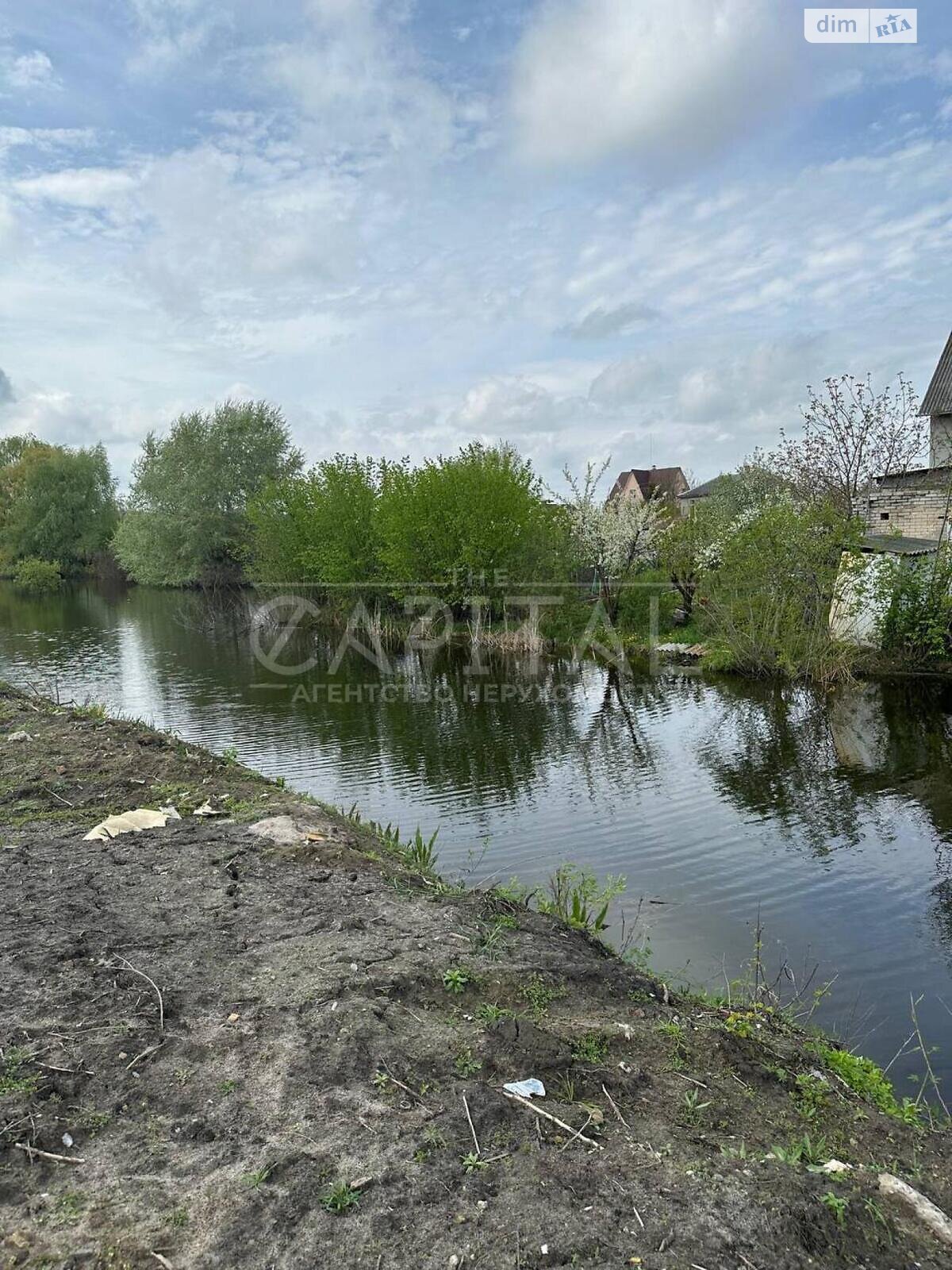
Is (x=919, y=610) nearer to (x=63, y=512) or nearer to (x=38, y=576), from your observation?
(x=38, y=576)

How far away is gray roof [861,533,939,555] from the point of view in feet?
63.2

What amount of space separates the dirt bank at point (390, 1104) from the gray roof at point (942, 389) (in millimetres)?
28474

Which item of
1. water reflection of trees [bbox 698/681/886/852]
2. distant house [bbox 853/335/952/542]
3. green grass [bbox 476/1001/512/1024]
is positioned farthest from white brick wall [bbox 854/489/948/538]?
green grass [bbox 476/1001/512/1024]

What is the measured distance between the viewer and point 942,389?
1148 inches

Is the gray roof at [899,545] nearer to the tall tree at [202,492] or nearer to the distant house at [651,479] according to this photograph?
the tall tree at [202,492]

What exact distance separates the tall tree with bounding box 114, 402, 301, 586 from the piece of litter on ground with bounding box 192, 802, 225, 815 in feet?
120

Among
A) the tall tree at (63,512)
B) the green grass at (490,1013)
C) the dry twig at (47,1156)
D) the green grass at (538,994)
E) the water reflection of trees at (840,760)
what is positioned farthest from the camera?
the tall tree at (63,512)

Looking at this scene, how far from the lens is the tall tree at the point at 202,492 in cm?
4516

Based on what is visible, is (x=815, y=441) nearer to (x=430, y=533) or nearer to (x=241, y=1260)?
(x=430, y=533)

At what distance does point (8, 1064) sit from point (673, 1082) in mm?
3049

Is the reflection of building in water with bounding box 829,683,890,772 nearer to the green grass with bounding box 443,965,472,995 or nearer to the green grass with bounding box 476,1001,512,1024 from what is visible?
the green grass with bounding box 443,965,472,995

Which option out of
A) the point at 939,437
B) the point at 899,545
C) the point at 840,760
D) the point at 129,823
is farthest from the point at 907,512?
the point at 129,823

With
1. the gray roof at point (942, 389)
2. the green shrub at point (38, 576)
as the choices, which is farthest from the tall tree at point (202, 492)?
the gray roof at point (942, 389)

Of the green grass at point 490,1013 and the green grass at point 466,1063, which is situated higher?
the green grass at point 466,1063
